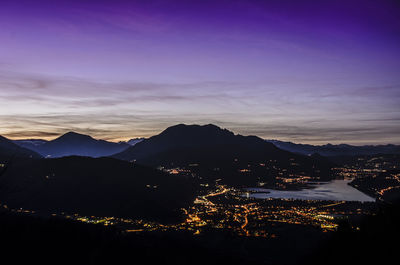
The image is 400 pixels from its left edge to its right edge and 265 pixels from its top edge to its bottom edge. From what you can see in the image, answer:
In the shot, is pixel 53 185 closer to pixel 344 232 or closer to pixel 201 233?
pixel 201 233

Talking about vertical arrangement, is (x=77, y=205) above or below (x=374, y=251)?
below

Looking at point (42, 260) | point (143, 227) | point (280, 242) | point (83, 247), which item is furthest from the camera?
point (143, 227)

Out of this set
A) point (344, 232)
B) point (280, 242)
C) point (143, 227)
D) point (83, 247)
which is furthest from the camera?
point (143, 227)

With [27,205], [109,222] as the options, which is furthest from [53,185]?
[109,222]

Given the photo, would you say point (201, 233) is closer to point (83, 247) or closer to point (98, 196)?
point (83, 247)

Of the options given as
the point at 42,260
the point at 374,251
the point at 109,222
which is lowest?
the point at 109,222

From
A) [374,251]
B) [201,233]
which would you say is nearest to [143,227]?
[201,233]

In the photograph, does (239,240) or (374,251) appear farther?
(239,240)

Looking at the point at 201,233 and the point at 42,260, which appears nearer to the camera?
the point at 42,260

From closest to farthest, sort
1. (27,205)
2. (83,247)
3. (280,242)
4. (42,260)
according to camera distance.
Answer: (42,260), (83,247), (280,242), (27,205)
